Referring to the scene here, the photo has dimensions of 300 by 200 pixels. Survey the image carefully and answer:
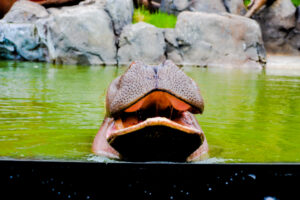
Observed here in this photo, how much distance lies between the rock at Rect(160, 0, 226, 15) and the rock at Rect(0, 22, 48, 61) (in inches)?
202

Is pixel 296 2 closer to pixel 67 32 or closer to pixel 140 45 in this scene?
pixel 140 45

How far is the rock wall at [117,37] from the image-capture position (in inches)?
458

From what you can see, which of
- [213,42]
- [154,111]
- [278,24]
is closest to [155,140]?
[154,111]

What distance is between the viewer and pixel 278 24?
1534 centimetres

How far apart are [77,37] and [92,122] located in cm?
838

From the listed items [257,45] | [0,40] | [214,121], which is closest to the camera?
[214,121]

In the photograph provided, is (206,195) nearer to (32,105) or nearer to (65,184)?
(65,184)

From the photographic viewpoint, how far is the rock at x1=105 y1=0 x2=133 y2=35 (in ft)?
40.7

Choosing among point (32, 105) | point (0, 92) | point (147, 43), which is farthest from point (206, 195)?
point (147, 43)

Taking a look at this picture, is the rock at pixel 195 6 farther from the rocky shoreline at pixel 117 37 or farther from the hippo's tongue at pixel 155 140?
the hippo's tongue at pixel 155 140

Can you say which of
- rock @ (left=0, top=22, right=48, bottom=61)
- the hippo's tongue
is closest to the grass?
rock @ (left=0, top=22, right=48, bottom=61)

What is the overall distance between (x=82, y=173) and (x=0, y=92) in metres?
3.41

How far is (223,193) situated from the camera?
1.96 metres

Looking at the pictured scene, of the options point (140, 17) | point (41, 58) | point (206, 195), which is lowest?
point (41, 58)
